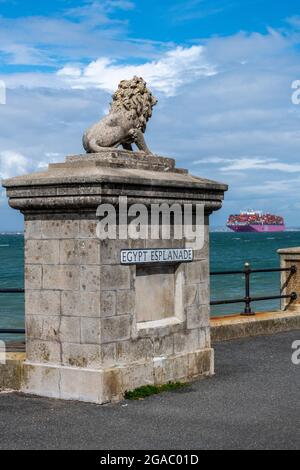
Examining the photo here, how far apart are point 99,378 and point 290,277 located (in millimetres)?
7549

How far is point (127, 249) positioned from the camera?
7.77 meters

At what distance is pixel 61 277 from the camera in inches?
305

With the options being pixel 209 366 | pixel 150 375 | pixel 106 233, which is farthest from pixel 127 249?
pixel 209 366

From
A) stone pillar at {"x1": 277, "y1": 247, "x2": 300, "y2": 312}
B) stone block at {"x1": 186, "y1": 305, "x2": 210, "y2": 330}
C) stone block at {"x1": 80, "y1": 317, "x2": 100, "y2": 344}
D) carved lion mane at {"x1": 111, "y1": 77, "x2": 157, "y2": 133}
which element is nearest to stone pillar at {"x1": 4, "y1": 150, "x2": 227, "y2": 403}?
stone block at {"x1": 80, "y1": 317, "x2": 100, "y2": 344}

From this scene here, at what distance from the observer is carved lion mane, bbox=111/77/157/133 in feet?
27.8

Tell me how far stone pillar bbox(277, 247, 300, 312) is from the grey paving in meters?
5.28

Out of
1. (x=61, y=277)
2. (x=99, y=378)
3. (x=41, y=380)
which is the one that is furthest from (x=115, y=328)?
(x=41, y=380)

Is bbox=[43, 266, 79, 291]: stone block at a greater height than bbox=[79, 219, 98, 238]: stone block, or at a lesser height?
lesser

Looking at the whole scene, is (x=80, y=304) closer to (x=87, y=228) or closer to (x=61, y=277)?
(x=61, y=277)

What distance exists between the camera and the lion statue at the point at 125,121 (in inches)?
324

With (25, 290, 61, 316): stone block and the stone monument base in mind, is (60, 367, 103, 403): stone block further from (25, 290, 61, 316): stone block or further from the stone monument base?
(25, 290, 61, 316): stone block

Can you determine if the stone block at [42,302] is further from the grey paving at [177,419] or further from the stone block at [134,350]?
the grey paving at [177,419]

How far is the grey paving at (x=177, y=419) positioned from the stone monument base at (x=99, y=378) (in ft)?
0.41
